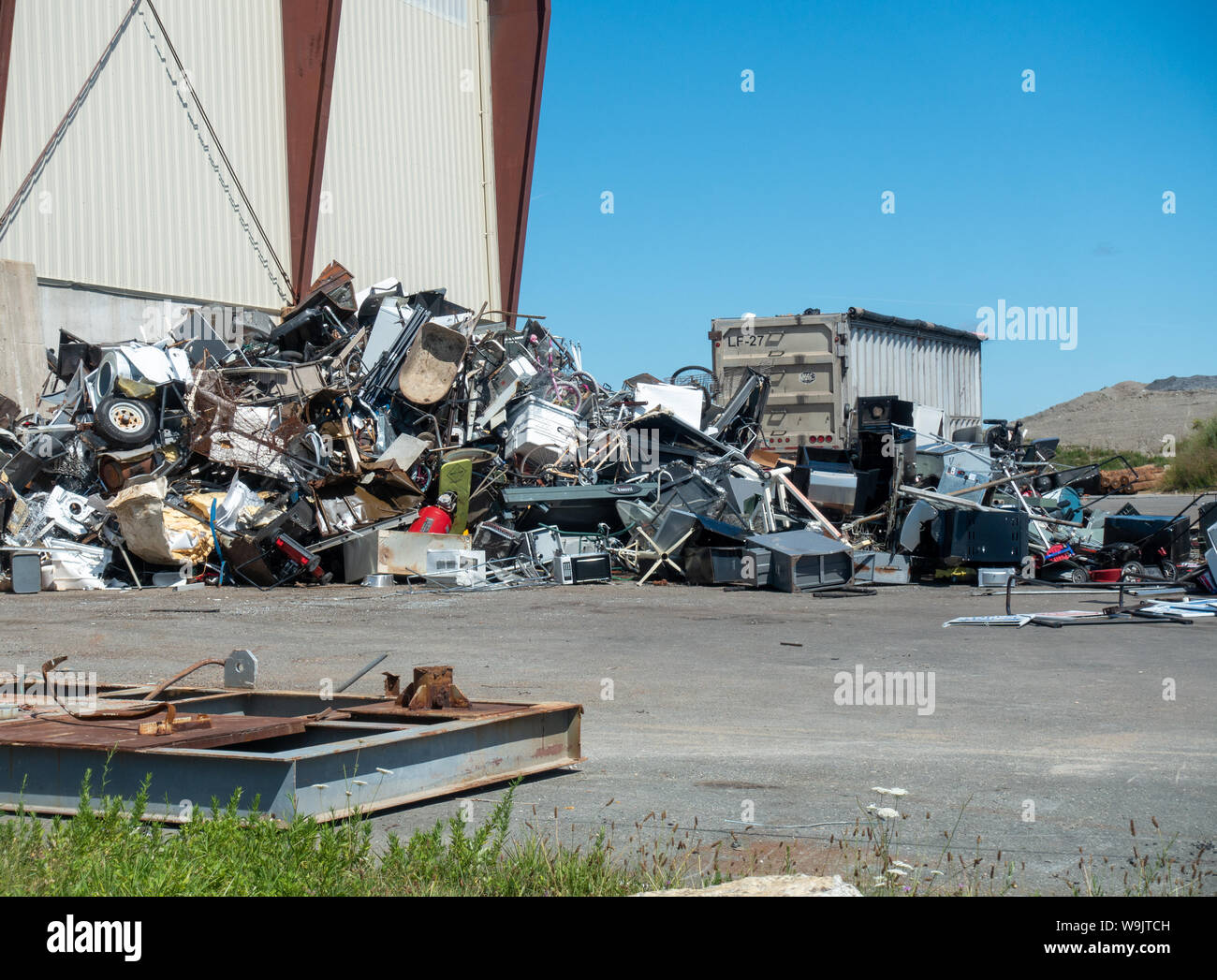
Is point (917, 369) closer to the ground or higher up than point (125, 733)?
higher up

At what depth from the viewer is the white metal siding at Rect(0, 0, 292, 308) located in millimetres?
18734

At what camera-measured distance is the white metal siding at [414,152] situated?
79.0 feet

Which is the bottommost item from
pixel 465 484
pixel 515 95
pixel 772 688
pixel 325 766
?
pixel 772 688

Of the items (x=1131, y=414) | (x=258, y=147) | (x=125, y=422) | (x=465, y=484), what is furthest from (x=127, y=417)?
(x=1131, y=414)

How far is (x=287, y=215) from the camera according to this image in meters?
23.0

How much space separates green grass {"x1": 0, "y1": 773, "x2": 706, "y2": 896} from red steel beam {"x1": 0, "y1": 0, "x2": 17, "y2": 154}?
1742 centimetres

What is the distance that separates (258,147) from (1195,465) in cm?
3034

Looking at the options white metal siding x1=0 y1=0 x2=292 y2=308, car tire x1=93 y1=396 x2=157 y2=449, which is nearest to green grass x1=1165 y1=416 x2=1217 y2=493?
white metal siding x1=0 y1=0 x2=292 y2=308

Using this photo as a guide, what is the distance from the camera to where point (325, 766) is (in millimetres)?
4363

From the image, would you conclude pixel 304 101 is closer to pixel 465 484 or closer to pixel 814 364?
pixel 465 484

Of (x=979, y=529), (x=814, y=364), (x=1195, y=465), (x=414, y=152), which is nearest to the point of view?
(x=979, y=529)
